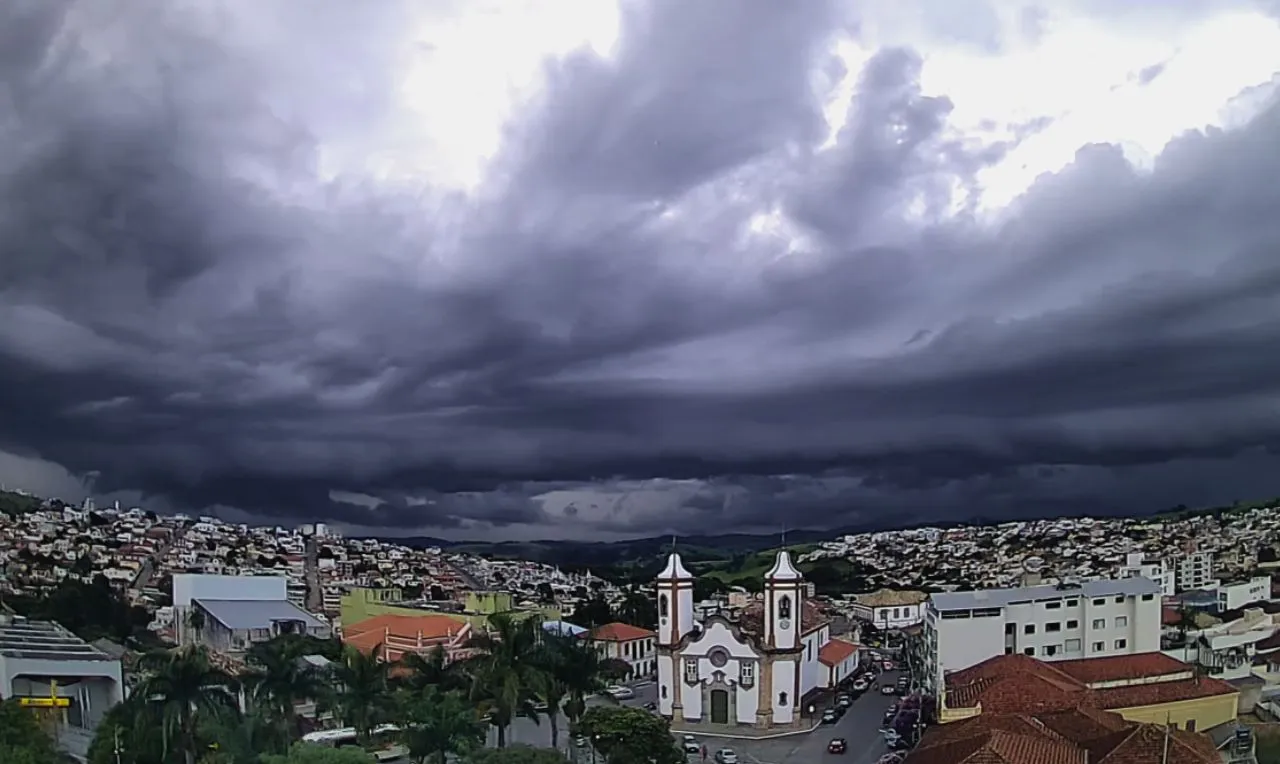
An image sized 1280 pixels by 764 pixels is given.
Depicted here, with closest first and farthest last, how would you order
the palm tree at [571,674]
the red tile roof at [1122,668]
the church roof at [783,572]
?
the palm tree at [571,674]
the red tile roof at [1122,668]
the church roof at [783,572]

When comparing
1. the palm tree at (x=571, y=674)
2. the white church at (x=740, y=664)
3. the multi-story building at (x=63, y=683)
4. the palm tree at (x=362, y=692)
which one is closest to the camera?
the multi-story building at (x=63, y=683)

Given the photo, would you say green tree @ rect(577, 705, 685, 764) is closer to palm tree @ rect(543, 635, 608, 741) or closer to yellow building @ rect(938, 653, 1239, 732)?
palm tree @ rect(543, 635, 608, 741)

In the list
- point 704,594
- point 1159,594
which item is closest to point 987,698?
point 1159,594

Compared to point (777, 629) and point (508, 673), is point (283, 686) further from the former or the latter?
point (777, 629)

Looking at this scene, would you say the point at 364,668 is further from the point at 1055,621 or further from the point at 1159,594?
the point at 1159,594

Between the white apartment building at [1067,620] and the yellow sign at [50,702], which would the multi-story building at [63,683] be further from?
the white apartment building at [1067,620]

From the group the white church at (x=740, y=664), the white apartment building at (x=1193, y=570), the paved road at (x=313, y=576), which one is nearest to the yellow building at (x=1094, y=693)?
the white church at (x=740, y=664)

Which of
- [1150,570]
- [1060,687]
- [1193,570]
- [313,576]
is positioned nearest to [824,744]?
[1060,687]
